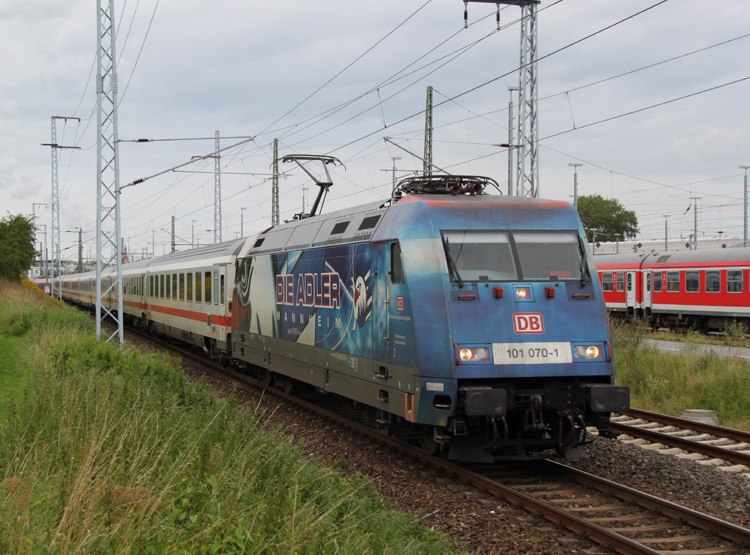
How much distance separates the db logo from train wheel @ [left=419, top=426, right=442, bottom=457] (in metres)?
1.71

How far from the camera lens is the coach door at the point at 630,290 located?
29.0m

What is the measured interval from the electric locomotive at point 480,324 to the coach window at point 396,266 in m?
→ 0.03

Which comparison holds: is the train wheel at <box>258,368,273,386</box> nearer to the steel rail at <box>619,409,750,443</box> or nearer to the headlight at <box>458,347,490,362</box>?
the steel rail at <box>619,409,750,443</box>

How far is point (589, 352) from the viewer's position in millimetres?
7617

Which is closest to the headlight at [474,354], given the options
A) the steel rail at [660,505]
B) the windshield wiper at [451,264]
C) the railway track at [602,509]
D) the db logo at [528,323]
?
the db logo at [528,323]

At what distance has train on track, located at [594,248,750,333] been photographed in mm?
23766

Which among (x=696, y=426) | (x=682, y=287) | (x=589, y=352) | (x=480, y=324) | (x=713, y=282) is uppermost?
(x=713, y=282)

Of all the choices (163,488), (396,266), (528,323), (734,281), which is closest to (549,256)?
(528,323)

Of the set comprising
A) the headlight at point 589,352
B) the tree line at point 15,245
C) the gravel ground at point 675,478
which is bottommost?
the gravel ground at point 675,478

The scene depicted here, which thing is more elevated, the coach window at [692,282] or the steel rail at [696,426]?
the coach window at [692,282]

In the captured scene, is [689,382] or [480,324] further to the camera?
[689,382]

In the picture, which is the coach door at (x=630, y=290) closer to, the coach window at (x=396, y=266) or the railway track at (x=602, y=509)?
the railway track at (x=602, y=509)

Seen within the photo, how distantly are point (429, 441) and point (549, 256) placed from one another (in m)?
2.72

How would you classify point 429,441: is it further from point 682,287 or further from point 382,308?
point 682,287
